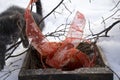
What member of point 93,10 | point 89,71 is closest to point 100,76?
point 89,71

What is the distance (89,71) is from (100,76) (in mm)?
68

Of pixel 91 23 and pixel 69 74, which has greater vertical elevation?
pixel 91 23

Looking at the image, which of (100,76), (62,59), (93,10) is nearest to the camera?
(100,76)

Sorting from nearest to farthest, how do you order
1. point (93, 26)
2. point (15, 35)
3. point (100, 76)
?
1. point (100, 76)
2. point (15, 35)
3. point (93, 26)

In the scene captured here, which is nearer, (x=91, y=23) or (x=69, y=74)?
(x=69, y=74)

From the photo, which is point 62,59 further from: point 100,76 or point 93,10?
point 93,10

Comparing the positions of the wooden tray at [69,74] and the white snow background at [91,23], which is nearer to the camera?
the wooden tray at [69,74]

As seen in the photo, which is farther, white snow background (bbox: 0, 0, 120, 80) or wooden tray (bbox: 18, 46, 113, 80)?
white snow background (bbox: 0, 0, 120, 80)

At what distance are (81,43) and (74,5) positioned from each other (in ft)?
4.61

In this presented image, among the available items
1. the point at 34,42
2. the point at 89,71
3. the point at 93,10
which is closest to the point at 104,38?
the point at 34,42

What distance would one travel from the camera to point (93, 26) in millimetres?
2947

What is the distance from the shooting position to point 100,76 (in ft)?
5.69

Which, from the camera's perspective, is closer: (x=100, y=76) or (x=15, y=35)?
(x=100, y=76)

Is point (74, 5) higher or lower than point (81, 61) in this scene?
higher
